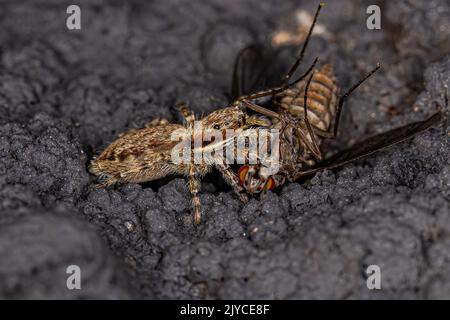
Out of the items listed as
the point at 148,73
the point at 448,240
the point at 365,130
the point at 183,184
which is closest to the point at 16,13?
the point at 148,73

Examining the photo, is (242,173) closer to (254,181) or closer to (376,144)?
(254,181)

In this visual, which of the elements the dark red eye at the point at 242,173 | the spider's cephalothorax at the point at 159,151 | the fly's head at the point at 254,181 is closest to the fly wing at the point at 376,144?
the fly's head at the point at 254,181

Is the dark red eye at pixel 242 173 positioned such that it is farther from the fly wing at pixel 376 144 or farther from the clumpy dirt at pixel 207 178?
the fly wing at pixel 376 144

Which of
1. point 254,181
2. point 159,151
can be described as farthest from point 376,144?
point 159,151

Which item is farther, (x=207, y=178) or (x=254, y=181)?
(x=207, y=178)

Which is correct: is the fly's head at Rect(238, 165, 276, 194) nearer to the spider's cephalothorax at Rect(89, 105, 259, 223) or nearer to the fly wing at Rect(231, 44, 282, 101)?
the spider's cephalothorax at Rect(89, 105, 259, 223)
